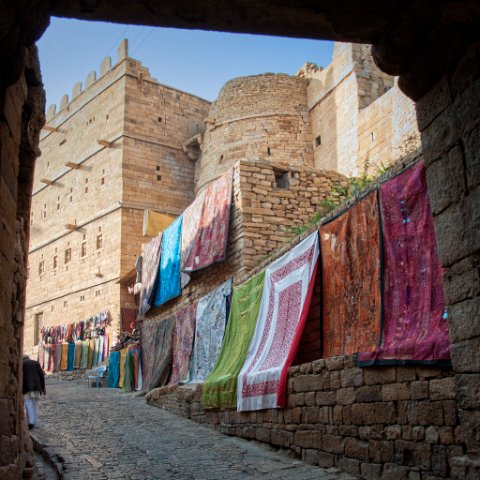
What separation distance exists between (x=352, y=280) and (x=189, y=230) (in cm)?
696

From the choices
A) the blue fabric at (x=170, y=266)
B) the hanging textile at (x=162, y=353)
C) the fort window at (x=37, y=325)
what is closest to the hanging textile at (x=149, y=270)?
the blue fabric at (x=170, y=266)

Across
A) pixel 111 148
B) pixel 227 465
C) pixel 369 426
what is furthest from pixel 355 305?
pixel 111 148

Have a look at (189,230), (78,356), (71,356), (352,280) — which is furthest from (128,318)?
(352,280)

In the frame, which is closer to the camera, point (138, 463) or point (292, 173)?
point (138, 463)

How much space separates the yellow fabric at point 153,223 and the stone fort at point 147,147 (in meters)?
0.61

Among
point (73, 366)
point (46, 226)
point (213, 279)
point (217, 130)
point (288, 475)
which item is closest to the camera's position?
point (288, 475)

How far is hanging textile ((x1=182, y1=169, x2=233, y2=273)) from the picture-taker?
1162 centimetres

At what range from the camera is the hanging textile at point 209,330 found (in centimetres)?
1055

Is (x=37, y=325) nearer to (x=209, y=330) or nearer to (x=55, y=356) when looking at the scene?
(x=55, y=356)

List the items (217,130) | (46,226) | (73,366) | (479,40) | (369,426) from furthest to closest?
(46,226)
(217,130)
(73,366)
(369,426)
(479,40)

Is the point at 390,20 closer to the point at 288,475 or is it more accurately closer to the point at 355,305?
the point at 355,305

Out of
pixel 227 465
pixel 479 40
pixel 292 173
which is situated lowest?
pixel 227 465

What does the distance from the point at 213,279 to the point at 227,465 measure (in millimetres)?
5885

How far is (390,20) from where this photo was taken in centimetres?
352
